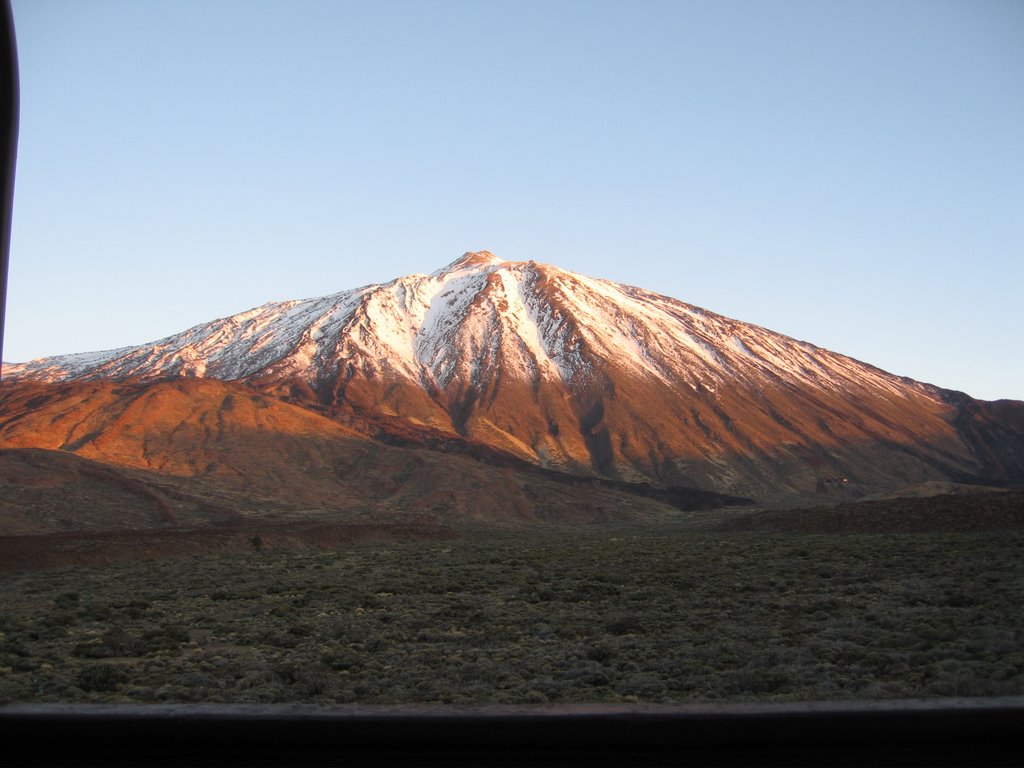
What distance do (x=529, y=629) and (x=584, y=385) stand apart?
105 metres

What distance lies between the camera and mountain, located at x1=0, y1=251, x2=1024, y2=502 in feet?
335

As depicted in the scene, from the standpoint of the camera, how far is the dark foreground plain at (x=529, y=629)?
1078 centimetres

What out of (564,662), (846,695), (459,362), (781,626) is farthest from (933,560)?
(459,362)

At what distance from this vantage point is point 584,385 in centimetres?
12006

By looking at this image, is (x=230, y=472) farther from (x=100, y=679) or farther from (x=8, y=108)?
(x=8, y=108)

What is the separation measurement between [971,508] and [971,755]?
139 feet

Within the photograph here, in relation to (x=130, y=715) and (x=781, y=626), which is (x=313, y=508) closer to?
(x=781, y=626)

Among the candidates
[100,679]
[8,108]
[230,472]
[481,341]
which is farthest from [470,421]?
[8,108]

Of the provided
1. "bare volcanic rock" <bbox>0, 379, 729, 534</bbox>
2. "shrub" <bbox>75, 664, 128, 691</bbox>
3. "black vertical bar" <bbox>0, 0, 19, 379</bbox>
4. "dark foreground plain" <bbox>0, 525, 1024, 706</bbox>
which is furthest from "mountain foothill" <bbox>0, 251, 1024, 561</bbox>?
"black vertical bar" <bbox>0, 0, 19, 379</bbox>

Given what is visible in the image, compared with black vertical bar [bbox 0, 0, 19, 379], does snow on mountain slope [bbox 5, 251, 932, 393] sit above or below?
above

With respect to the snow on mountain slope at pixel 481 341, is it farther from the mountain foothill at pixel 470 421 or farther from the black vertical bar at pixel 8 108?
the black vertical bar at pixel 8 108

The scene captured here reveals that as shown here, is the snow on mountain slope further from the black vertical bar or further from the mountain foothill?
the black vertical bar

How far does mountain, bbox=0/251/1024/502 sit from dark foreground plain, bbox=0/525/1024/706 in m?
53.8

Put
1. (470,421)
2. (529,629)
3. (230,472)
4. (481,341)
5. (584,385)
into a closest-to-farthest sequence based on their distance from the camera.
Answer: (529,629)
(230,472)
(470,421)
(584,385)
(481,341)
